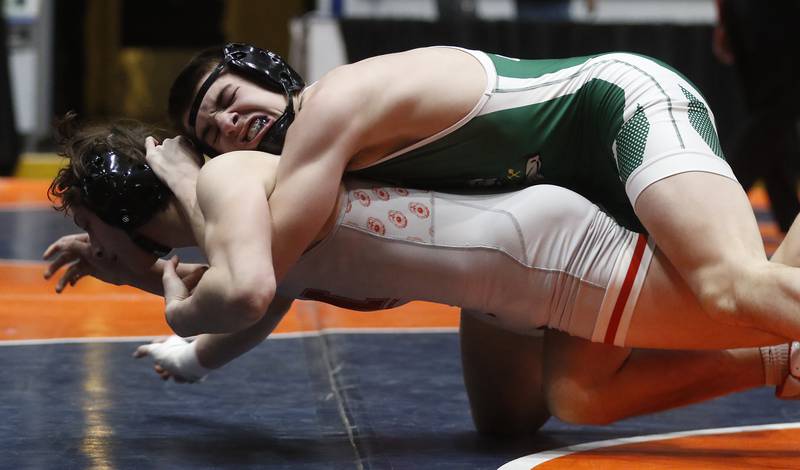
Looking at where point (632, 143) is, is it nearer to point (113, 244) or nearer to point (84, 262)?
point (113, 244)

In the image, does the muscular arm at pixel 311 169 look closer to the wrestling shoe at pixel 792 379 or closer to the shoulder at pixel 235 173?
the shoulder at pixel 235 173

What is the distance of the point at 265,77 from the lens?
8.60 ft

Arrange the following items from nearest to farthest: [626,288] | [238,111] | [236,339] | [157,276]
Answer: [626,288] < [238,111] < [157,276] < [236,339]

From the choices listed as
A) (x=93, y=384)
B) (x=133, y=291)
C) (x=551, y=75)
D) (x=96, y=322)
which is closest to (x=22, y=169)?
(x=133, y=291)

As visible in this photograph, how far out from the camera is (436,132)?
2.49 m

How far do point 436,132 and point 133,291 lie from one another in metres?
2.40

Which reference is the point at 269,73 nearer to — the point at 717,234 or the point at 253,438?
the point at 253,438

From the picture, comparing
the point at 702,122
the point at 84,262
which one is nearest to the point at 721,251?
the point at 702,122

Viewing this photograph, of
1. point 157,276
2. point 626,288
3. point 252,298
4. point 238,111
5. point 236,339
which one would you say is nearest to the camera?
point 252,298

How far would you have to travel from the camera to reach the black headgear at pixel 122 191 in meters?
2.56

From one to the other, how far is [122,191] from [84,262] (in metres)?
0.31

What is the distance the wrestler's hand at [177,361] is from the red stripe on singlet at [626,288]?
0.92m

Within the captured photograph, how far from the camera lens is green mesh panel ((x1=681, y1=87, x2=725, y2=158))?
2494 millimetres

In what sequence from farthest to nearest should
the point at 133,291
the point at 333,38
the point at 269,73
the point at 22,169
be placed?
the point at 22,169
the point at 333,38
the point at 133,291
the point at 269,73
